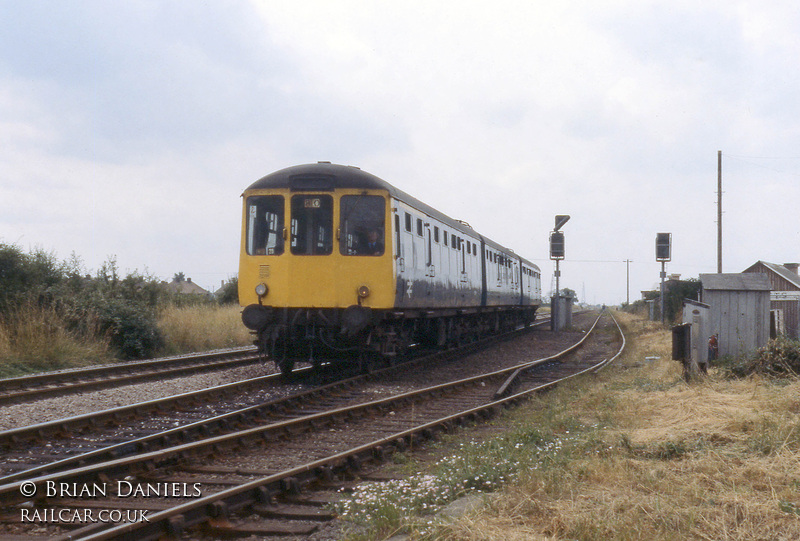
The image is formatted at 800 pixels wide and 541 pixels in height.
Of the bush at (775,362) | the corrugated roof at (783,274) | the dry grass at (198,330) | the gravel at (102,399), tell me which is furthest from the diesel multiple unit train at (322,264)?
the corrugated roof at (783,274)

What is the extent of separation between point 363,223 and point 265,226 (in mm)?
1582

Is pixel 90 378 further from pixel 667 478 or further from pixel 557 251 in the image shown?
pixel 557 251

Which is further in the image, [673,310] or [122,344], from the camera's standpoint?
[673,310]

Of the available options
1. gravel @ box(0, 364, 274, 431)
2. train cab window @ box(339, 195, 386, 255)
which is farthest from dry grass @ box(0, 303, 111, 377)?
train cab window @ box(339, 195, 386, 255)

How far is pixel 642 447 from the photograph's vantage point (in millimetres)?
5805

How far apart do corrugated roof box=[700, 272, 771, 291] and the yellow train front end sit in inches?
235

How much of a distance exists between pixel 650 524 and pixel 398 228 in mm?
8494

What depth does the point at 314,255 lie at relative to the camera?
37.6 ft

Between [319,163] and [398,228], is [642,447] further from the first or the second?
[319,163]

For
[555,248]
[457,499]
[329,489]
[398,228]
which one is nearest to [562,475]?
[457,499]

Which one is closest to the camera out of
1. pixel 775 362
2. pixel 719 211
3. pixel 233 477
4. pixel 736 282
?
pixel 233 477

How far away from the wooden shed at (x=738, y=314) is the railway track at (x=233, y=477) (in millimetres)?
6025

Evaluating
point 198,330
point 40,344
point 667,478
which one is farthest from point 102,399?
point 198,330

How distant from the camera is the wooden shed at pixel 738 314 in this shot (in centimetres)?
1273
